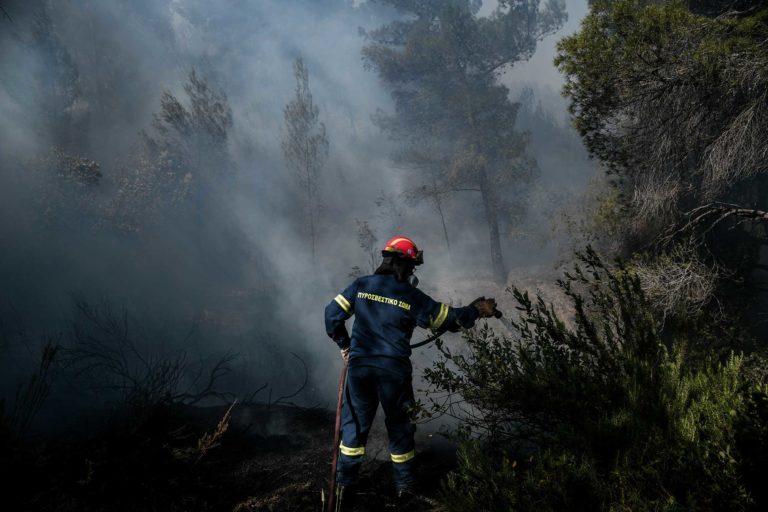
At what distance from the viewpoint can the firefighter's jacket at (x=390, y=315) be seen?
143 inches

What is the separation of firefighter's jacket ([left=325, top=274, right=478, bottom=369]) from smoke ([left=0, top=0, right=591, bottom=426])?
31.3 feet

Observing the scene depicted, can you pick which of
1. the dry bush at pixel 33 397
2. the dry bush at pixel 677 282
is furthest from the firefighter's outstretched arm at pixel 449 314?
the dry bush at pixel 677 282

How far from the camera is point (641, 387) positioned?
248cm

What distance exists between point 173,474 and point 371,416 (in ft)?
5.56

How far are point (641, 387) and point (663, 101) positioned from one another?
19.0 feet

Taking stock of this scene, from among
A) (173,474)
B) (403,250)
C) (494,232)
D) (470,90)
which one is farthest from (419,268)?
(173,474)

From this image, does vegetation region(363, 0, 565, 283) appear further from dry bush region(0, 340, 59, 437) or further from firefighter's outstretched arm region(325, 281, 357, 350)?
dry bush region(0, 340, 59, 437)

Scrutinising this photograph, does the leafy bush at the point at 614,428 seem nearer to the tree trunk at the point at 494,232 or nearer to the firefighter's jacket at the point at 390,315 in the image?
the firefighter's jacket at the point at 390,315

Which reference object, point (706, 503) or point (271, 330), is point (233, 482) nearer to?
point (706, 503)

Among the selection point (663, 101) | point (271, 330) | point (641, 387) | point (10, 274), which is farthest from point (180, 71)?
point (641, 387)

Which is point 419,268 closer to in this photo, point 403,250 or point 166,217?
point 166,217

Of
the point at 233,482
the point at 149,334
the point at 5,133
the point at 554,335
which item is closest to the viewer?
the point at 554,335

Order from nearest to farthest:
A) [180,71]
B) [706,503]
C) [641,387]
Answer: [706,503] < [641,387] < [180,71]

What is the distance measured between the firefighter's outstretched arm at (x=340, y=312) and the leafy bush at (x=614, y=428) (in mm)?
1125
